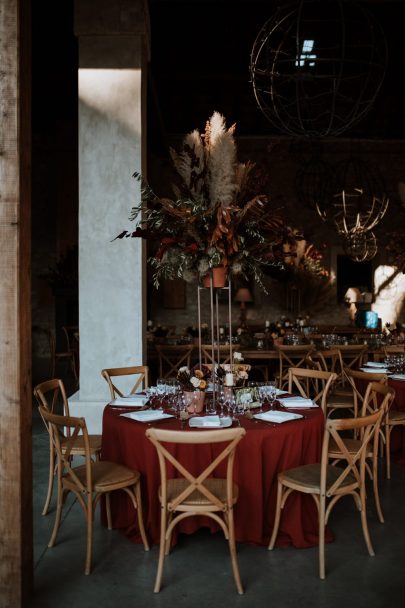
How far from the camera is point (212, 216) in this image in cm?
384

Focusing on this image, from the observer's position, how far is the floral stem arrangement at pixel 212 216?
376 cm

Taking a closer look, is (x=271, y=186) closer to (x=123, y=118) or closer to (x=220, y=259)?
(x=123, y=118)

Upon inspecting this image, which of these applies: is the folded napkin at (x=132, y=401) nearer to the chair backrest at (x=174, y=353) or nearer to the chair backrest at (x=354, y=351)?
the chair backrest at (x=174, y=353)

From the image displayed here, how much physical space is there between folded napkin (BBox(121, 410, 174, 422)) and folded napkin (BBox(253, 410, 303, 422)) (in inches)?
23.4

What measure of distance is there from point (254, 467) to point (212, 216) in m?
1.65

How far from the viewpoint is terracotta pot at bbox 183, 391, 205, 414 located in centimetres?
380

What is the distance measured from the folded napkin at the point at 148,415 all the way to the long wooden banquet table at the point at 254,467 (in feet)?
0.14

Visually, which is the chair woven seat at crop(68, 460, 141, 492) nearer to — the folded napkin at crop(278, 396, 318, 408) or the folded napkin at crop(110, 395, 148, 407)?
the folded napkin at crop(110, 395, 148, 407)

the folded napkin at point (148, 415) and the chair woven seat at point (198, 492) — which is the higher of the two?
the folded napkin at point (148, 415)

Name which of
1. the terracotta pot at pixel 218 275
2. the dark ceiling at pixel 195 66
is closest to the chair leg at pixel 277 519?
the terracotta pot at pixel 218 275

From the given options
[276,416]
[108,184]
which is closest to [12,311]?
[276,416]

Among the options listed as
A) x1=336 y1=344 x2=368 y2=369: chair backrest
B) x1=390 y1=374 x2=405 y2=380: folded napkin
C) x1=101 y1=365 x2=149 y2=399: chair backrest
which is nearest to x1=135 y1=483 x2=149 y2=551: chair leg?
x1=101 y1=365 x2=149 y2=399: chair backrest

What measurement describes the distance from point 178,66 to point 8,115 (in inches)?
330

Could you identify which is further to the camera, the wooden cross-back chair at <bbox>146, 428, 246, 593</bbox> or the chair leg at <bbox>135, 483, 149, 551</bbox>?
the chair leg at <bbox>135, 483, 149, 551</bbox>
